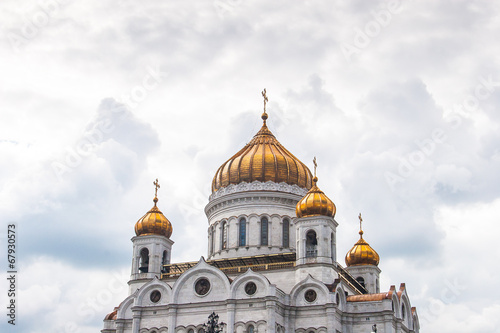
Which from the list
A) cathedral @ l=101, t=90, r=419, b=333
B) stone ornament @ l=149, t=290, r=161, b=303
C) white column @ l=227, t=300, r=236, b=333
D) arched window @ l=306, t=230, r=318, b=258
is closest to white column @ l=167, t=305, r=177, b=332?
cathedral @ l=101, t=90, r=419, b=333

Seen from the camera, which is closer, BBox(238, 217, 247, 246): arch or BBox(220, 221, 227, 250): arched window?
BBox(238, 217, 247, 246): arch

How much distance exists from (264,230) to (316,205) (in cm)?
577

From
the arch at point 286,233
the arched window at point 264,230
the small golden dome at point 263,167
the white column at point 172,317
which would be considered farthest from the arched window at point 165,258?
the arch at point 286,233

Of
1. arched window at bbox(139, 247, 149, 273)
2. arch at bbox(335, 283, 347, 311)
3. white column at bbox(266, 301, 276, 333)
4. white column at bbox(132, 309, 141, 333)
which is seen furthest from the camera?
arched window at bbox(139, 247, 149, 273)

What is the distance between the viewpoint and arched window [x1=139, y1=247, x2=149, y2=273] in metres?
46.0

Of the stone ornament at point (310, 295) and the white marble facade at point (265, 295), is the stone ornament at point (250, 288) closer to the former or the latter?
the white marble facade at point (265, 295)

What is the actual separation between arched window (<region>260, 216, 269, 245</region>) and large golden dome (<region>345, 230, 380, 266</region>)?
755cm

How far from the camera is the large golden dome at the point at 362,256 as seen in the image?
49.9 metres

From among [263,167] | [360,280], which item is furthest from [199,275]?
[360,280]

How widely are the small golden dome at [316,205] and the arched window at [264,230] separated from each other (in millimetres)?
4518

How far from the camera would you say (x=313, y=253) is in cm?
4169

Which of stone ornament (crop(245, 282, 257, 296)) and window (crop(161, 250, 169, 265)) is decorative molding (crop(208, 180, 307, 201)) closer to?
window (crop(161, 250, 169, 265))

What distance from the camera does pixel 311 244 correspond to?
42062 millimetres

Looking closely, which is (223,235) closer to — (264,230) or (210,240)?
(210,240)
